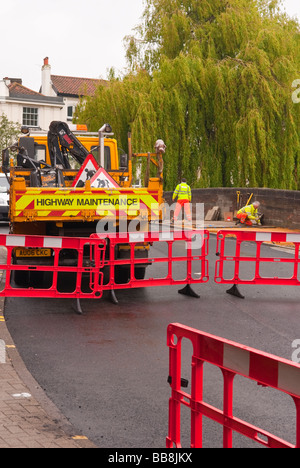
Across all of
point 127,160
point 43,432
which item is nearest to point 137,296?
point 127,160

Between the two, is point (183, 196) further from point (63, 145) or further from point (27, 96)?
point (27, 96)

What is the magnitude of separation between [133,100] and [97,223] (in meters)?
20.4

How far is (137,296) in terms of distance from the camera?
1227 cm

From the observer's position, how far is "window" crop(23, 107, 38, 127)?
64.1 meters

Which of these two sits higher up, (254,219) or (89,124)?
(89,124)

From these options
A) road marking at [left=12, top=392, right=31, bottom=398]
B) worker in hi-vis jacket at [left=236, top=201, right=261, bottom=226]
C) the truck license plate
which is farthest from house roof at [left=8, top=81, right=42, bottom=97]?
road marking at [left=12, top=392, right=31, bottom=398]

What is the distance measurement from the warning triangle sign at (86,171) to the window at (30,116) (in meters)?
52.5

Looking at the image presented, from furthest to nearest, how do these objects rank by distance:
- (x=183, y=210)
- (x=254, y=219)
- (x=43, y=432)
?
(x=183, y=210) → (x=254, y=219) → (x=43, y=432)

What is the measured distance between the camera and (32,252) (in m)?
11.8

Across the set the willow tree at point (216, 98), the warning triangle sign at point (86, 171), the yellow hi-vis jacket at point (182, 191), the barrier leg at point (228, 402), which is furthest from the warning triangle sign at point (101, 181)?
the willow tree at point (216, 98)

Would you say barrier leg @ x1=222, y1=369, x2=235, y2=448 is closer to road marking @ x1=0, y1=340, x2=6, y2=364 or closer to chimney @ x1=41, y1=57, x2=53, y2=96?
road marking @ x1=0, y1=340, x2=6, y2=364

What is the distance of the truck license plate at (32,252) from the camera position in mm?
11745

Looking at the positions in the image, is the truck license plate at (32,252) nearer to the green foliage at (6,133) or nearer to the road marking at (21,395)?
the road marking at (21,395)

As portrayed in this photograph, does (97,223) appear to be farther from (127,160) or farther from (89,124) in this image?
(89,124)
